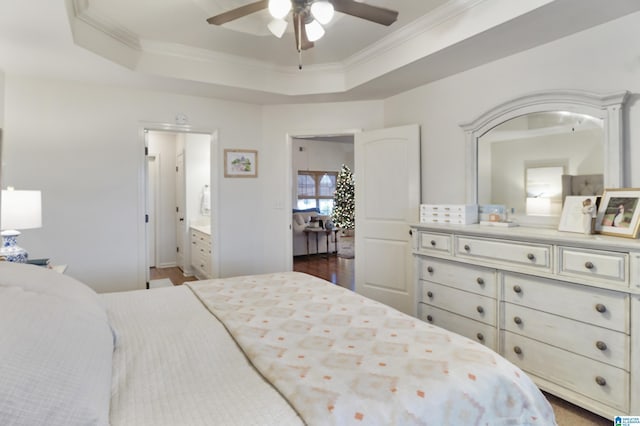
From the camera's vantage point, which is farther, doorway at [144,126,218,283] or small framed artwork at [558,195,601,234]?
doorway at [144,126,218,283]

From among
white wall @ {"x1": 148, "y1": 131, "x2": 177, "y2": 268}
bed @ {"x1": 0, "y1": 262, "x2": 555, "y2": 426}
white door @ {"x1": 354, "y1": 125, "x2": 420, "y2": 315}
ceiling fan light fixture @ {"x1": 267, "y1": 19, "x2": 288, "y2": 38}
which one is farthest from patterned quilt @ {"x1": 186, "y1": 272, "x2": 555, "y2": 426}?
white wall @ {"x1": 148, "y1": 131, "x2": 177, "y2": 268}

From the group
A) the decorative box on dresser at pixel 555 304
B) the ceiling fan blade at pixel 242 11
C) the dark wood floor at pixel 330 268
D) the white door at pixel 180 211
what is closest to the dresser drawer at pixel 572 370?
the decorative box on dresser at pixel 555 304

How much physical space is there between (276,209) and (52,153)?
2.30m

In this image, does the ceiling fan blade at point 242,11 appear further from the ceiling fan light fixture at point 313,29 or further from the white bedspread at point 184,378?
the white bedspread at point 184,378

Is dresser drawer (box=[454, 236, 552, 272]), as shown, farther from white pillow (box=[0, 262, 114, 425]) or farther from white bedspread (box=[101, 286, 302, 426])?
white pillow (box=[0, 262, 114, 425])

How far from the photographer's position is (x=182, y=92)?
12.4 ft

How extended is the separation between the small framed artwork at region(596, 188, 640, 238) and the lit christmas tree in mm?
5517

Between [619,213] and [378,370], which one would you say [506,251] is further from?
[378,370]

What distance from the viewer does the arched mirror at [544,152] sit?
221 centimetres

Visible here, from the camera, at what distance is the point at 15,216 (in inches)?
88.1

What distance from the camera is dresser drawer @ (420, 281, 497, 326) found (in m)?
2.37

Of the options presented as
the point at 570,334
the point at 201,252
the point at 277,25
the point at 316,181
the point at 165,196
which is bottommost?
the point at 570,334

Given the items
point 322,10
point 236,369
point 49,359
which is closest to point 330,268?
point 322,10

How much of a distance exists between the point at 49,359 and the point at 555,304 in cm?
233
